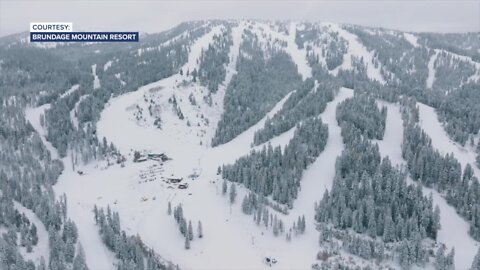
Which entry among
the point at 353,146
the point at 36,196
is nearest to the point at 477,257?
the point at 353,146

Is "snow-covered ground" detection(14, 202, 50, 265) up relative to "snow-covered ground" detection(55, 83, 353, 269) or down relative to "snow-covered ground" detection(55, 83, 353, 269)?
down

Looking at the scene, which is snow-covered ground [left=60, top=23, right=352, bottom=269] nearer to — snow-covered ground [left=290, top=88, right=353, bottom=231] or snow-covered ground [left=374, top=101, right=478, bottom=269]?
snow-covered ground [left=290, top=88, right=353, bottom=231]

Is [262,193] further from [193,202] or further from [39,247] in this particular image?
[39,247]

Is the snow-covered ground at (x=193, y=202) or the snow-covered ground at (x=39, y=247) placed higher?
the snow-covered ground at (x=193, y=202)

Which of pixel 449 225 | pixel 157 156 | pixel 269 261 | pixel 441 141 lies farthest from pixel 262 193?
pixel 441 141

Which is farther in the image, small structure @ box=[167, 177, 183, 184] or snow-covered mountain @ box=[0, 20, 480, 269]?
small structure @ box=[167, 177, 183, 184]

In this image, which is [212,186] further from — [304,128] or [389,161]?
[389,161]

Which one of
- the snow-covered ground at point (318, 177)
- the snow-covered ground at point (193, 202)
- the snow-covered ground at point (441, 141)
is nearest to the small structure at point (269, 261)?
the snow-covered ground at point (193, 202)

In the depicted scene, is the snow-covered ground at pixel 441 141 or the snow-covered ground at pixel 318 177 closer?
the snow-covered ground at pixel 318 177

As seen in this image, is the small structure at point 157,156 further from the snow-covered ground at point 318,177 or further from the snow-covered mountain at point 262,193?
the snow-covered ground at point 318,177

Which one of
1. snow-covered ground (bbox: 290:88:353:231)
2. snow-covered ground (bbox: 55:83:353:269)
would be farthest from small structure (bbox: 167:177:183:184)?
snow-covered ground (bbox: 290:88:353:231)
